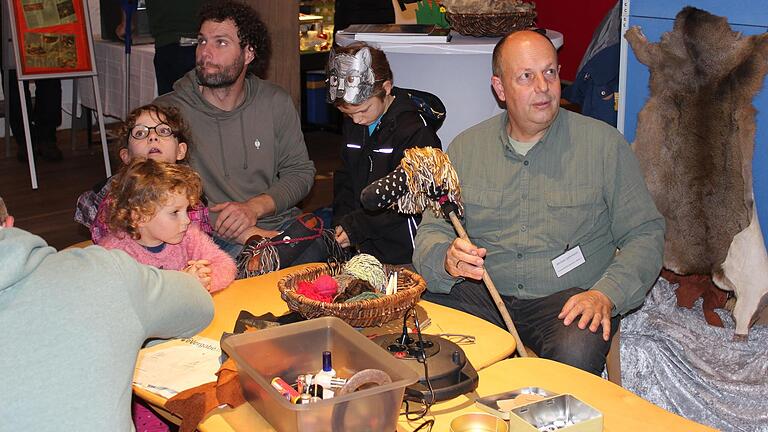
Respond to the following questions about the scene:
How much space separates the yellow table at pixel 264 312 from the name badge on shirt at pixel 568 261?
Answer: 0.48 m

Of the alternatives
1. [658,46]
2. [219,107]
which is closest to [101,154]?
[219,107]

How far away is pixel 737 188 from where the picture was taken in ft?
10.8

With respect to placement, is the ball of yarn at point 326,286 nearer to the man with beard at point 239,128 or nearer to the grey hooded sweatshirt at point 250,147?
the man with beard at point 239,128

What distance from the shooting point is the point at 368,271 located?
2.38m

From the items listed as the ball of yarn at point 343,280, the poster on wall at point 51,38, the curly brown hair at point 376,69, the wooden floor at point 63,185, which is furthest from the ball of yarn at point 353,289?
the poster on wall at point 51,38

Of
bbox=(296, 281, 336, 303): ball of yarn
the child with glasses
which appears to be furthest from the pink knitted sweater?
bbox=(296, 281, 336, 303): ball of yarn

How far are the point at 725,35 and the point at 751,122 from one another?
34cm

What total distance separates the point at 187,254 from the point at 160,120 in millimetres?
624

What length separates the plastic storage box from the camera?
165 cm

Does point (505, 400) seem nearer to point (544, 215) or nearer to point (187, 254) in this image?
point (544, 215)

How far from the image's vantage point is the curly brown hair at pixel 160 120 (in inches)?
122

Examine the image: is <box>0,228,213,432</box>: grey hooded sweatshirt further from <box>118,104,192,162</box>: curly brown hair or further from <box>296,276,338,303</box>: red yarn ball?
<box>118,104,192,162</box>: curly brown hair

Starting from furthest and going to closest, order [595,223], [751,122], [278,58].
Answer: [278,58] < [751,122] < [595,223]

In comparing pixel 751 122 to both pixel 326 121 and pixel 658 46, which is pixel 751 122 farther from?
pixel 326 121
